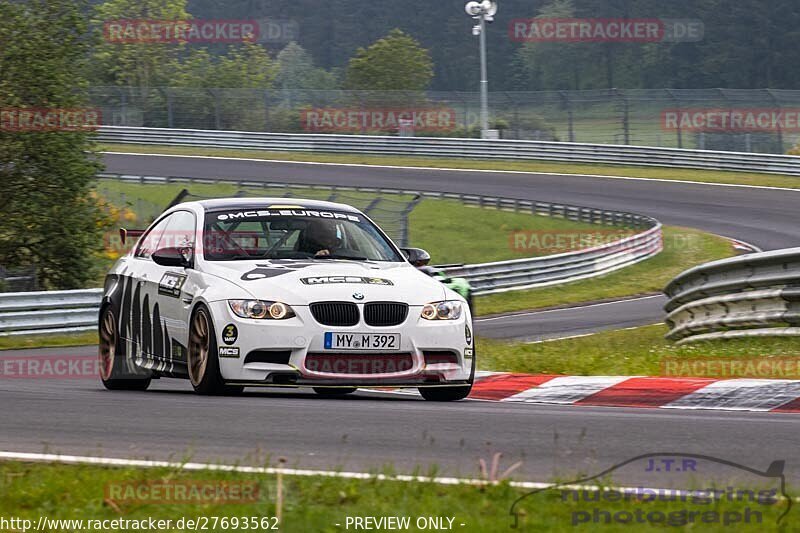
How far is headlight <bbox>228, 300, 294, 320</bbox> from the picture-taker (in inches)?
336

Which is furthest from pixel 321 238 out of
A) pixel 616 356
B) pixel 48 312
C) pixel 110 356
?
pixel 48 312

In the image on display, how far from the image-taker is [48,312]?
19672 millimetres

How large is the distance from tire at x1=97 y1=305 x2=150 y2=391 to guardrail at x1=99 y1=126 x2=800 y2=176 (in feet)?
118

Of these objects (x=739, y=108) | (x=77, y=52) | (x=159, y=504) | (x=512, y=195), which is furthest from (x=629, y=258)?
(x=159, y=504)

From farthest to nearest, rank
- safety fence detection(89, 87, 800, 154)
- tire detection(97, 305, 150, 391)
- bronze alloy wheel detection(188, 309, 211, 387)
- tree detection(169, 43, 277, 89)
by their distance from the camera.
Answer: tree detection(169, 43, 277, 89), safety fence detection(89, 87, 800, 154), tire detection(97, 305, 150, 391), bronze alloy wheel detection(188, 309, 211, 387)

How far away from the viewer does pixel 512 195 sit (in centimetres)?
4166

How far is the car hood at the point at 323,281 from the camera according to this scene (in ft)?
28.3

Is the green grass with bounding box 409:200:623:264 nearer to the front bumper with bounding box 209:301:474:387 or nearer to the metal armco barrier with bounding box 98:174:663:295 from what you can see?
the metal armco barrier with bounding box 98:174:663:295

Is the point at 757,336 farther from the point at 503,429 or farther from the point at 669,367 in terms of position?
the point at 503,429

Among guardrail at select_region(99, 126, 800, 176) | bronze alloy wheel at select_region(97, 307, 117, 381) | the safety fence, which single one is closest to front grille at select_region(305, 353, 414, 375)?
bronze alloy wheel at select_region(97, 307, 117, 381)

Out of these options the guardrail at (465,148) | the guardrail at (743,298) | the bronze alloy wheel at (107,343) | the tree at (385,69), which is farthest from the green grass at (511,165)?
the bronze alloy wheel at (107,343)

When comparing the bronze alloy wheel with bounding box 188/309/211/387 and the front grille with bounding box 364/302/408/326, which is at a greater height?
the front grille with bounding box 364/302/408/326

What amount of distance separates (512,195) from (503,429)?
115 feet

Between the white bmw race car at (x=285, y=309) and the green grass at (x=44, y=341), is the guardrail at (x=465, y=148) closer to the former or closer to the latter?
the green grass at (x=44, y=341)
